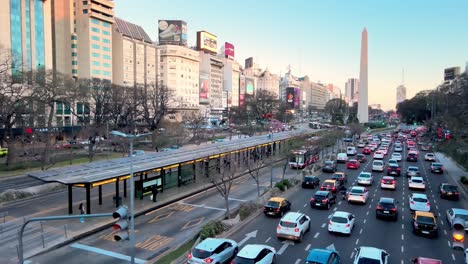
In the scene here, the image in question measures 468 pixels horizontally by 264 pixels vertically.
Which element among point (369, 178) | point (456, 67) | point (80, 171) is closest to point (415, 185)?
point (369, 178)

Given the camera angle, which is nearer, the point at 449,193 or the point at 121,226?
the point at 121,226

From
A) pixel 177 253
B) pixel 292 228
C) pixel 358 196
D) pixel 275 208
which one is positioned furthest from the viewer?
pixel 358 196

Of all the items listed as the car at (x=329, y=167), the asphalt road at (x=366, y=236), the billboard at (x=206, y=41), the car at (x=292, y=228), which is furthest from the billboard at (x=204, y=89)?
the car at (x=292, y=228)

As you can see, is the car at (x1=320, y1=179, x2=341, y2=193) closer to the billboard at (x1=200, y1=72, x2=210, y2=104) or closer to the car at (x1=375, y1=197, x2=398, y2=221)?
the car at (x1=375, y1=197, x2=398, y2=221)

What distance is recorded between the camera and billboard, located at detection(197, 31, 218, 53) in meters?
153

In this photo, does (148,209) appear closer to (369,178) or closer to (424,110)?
(369,178)

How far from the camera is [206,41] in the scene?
511 ft

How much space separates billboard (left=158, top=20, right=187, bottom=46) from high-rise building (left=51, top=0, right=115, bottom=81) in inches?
1387

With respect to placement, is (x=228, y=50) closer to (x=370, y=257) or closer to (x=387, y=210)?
(x=387, y=210)

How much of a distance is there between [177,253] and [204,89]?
136 metres

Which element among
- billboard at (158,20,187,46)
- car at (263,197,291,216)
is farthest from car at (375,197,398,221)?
billboard at (158,20,187,46)

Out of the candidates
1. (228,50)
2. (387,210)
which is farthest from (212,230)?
(228,50)

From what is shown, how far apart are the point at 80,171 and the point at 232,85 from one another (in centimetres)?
17042

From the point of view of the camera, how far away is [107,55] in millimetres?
103562
